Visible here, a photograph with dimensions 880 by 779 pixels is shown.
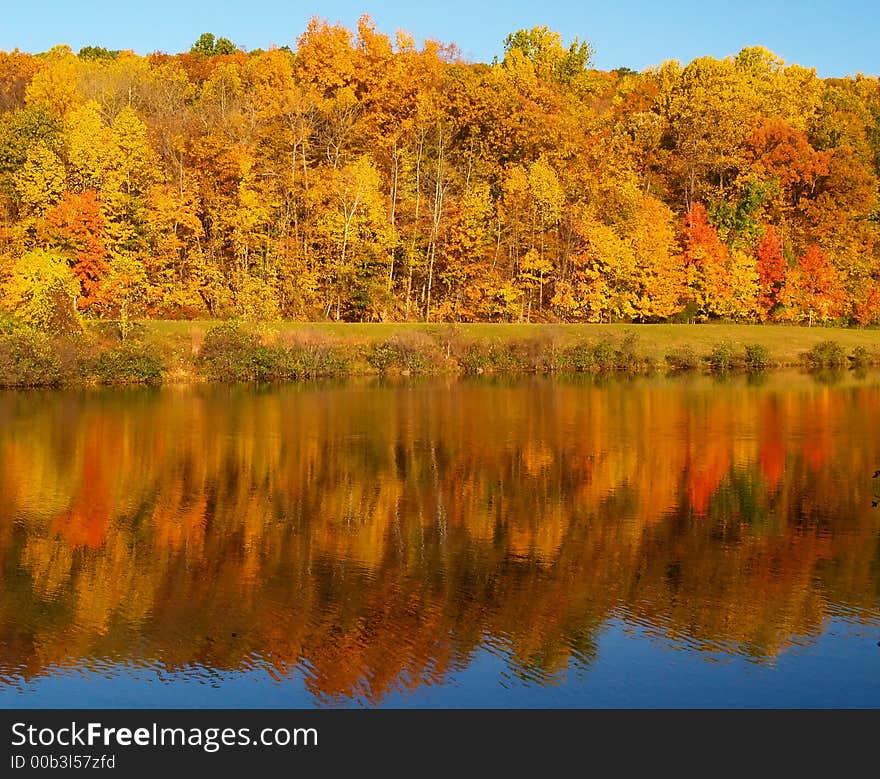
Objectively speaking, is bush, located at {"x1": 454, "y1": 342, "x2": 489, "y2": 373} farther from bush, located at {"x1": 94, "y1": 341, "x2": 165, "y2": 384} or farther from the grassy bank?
bush, located at {"x1": 94, "y1": 341, "x2": 165, "y2": 384}

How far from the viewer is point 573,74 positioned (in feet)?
272

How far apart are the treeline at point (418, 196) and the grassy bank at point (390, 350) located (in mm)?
5144

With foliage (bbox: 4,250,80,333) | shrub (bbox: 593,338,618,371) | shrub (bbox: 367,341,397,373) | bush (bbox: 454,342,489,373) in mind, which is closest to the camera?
foliage (bbox: 4,250,80,333)

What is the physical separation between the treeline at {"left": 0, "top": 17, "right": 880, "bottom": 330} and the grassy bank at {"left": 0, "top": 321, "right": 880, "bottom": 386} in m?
5.14

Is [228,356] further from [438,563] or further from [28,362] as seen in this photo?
[438,563]

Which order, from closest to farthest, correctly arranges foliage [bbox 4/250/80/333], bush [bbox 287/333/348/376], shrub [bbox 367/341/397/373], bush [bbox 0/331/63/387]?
1. bush [bbox 0/331/63/387]
2. foliage [bbox 4/250/80/333]
3. bush [bbox 287/333/348/376]
4. shrub [bbox 367/341/397/373]

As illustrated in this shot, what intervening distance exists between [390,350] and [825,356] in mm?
21778

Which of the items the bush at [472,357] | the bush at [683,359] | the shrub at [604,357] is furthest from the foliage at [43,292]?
the bush at [683,359]

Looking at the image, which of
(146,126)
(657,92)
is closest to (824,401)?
(146,126)

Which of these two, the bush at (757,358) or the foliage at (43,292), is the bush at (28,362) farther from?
the bush at (757,358)

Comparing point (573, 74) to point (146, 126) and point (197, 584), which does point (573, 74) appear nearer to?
point (146, 126)

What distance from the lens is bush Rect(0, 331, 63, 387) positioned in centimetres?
3988

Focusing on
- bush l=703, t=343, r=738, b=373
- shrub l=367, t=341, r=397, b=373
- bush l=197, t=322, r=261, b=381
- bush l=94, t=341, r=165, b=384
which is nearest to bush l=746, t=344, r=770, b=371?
bush l=703, t=343, r=738, b=373

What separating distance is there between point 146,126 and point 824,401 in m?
39.1
